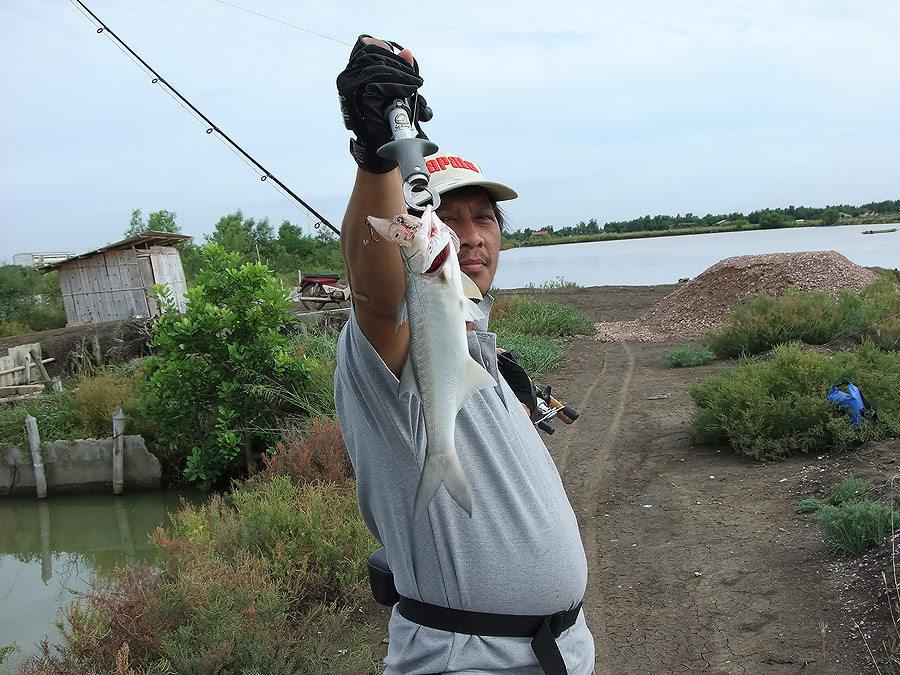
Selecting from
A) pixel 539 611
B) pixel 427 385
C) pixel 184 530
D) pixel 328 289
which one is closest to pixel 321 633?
pixel 184 530

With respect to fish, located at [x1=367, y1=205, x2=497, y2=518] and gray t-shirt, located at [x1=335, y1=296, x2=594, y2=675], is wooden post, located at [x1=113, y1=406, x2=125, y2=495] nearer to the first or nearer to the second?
gray t-shirt, located at [x1=335, y1=296, x2=594, y2=675]

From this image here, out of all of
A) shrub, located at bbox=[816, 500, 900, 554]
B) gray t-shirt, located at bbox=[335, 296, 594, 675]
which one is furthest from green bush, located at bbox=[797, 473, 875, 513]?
gray t-shirt, located at bbox=[335, 296, 594, 675]

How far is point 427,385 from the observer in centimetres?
174

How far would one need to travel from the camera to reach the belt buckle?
2037mm

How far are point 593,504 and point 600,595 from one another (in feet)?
6.44

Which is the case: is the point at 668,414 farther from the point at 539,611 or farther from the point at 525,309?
the point at 525,309

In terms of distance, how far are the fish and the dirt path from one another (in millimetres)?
3502

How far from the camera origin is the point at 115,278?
28.3 m

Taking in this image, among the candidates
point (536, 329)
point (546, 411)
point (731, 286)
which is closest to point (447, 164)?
point (546, 411)

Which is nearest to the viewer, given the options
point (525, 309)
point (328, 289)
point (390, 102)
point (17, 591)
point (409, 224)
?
point (409, 224)

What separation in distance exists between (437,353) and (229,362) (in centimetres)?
1067

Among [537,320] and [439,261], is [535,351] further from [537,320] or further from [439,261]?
[439,261]

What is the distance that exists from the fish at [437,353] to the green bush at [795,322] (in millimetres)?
12824

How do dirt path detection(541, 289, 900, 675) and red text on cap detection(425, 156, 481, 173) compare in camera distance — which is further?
dirt path detection(541, 289, 900, 675)
